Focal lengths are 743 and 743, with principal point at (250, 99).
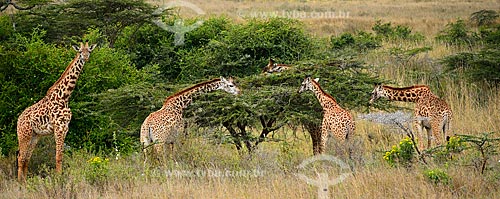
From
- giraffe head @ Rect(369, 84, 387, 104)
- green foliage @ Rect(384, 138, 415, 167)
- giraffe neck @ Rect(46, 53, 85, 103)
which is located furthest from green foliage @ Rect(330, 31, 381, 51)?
green foliage @ Rect(384, 138, 415, 167)

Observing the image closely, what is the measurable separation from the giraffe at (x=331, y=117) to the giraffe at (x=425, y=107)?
3.48ft

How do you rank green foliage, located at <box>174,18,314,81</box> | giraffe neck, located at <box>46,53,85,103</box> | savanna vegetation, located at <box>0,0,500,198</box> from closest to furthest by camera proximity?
savanna vegetation, located at <box>0,0,500,198</box>, giraffe neck, located at <box>46,53,85,103</box>, green foliage, located at <box>174,18,314,81</box>

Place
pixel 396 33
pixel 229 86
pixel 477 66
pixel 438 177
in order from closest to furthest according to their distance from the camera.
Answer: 1. pixel 438 177
2. pixel 229 86
3. pixel 477 66
4. pixel 396 33

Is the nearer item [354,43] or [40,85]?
[40,85]

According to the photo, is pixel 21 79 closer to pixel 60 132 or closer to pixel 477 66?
pixel 60 132

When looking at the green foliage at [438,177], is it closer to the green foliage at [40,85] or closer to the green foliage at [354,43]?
the green foliage at [40,85]

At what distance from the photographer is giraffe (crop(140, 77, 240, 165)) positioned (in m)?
9.81

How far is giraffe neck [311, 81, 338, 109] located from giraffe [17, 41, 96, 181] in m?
3.14

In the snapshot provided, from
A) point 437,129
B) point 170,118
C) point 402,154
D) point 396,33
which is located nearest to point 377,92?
point 437,129

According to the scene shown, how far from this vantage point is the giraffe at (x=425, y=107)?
35.7 ft

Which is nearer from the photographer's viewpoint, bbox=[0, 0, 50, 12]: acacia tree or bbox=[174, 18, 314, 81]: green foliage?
bbox=[174, 18, 314, 81]: green foliage

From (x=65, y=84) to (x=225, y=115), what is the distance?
223 cm

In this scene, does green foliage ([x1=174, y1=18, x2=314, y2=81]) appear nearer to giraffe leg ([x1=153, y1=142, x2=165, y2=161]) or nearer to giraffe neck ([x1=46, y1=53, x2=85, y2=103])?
giraffe leg ([x1=153, y1=142, x2=165, y2=161])

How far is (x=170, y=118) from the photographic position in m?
9.99
